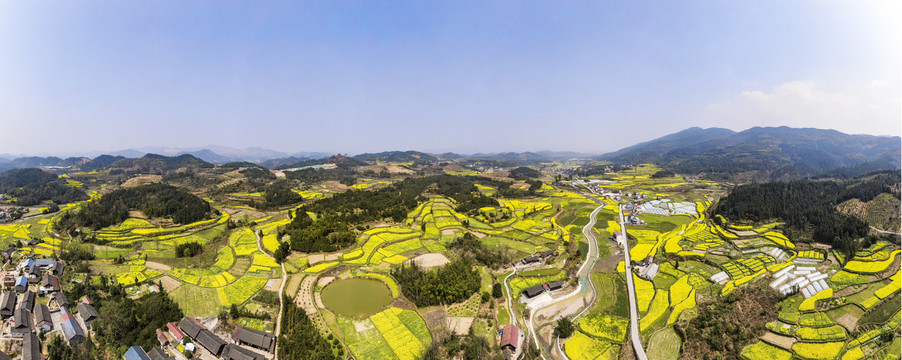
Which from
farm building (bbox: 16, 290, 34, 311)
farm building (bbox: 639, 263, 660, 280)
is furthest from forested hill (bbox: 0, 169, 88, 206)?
farm building (bbox: 639, 263, 660, 280)

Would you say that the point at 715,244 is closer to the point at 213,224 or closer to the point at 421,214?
the point at 421,214

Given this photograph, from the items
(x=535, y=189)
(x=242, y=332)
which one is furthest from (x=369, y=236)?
(x=535, y=189)

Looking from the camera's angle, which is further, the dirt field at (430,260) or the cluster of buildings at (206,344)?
the dirt field at (430,260)

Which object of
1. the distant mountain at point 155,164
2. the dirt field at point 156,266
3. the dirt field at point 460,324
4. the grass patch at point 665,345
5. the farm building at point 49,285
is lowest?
the grass patch at point 665,345

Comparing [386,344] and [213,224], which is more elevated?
[213,224]

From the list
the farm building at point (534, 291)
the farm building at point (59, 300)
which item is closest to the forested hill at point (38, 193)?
the farm building at point (59, 300)

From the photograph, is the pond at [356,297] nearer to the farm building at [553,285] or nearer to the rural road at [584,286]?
the rural road at [584,286]
